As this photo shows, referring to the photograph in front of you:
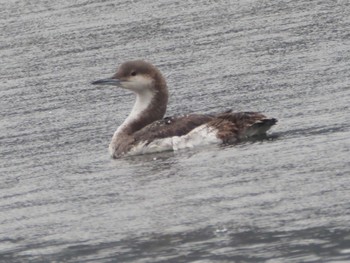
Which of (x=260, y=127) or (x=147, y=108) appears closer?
(x=260, y=127)

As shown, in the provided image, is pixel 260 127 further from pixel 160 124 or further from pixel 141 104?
pixel 141 104

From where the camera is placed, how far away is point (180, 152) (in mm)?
17547

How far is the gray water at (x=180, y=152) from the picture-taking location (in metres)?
13.3

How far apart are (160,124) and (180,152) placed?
72 centimetres

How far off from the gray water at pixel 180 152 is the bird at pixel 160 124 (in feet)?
0.69

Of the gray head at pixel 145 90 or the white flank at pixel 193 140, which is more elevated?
the gray head at pixel 145 90

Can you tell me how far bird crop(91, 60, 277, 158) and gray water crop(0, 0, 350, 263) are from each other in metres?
0.21

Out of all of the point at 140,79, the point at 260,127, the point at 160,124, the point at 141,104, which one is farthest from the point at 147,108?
the point at 260,127

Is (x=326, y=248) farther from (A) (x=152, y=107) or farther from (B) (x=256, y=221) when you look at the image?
(A) (x=152, y=107)

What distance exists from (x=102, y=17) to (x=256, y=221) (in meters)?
14.6

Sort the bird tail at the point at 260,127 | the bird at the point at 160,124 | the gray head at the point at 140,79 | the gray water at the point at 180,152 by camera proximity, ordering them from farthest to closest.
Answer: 1. the gray head at the point at 140,79
2. the bird at the point at 160,124
3. the bird tail at the point at 260,127
4. the gray water at the point at 180,152

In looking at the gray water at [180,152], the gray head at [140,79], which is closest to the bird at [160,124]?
the gray head at [140,79]

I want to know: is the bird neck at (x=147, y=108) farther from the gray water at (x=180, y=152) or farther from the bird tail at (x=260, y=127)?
the bird tail at (x=260, y=127)

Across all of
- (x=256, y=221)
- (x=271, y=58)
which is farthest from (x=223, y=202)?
(x=271, y=58)
